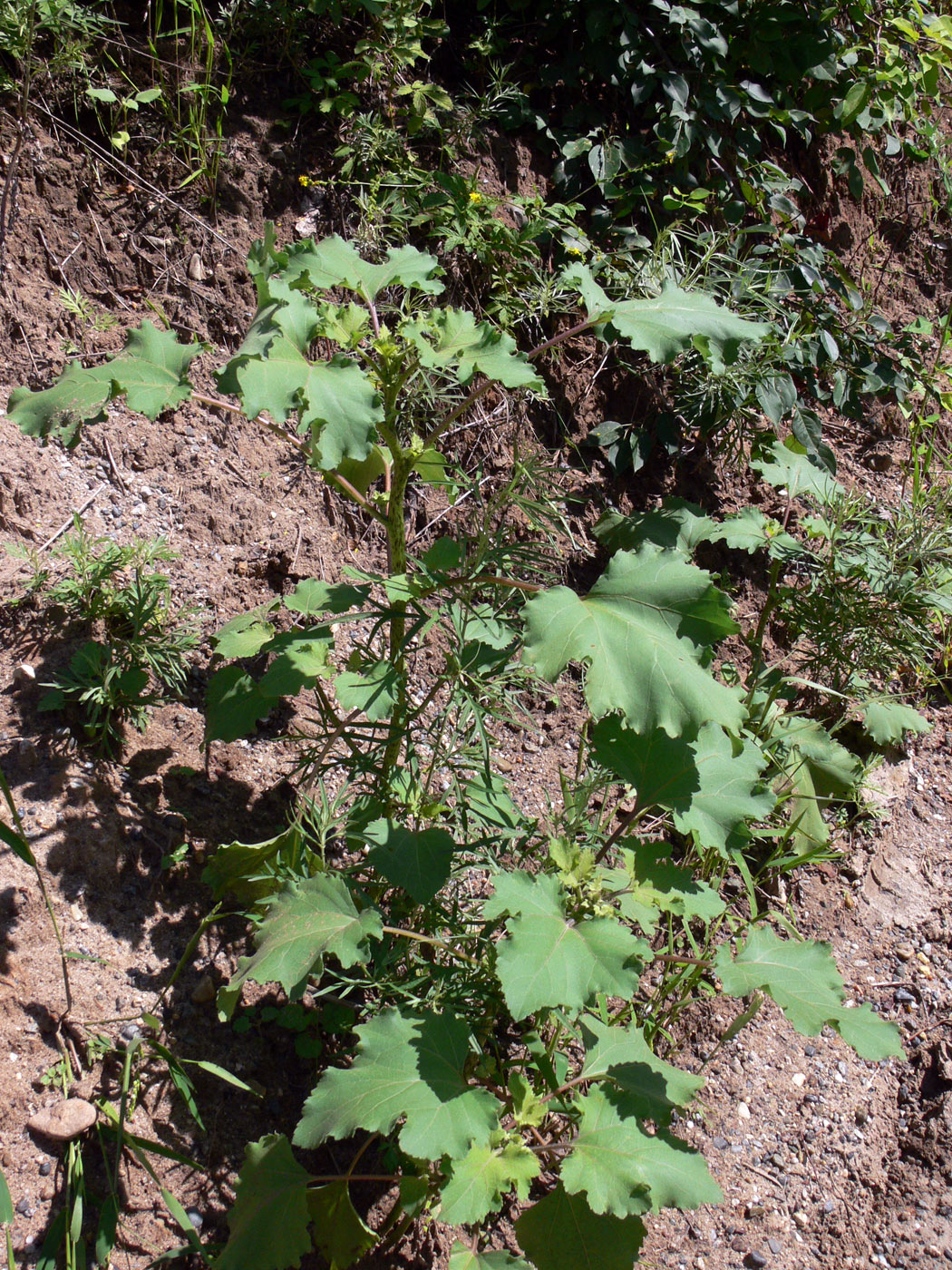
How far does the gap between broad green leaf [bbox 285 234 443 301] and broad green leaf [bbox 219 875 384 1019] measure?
119 cm

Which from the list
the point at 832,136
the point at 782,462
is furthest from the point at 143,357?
the point at 832,136

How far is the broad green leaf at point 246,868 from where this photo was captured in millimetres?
2025

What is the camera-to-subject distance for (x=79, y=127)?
2770mm

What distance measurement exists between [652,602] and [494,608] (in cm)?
55

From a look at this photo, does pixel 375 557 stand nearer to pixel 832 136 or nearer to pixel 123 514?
pixel 123 514

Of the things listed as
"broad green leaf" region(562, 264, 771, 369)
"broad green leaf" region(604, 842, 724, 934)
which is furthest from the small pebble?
"broad green leaf" region(562, 264, 771, 369)

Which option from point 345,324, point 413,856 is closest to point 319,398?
point 345,324

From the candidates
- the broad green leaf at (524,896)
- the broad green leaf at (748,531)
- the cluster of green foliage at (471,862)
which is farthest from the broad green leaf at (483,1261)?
the broad green leaf at (748,531)

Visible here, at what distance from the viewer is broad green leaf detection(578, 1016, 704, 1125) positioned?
1.67 meters

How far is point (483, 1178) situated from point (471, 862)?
0.66 meters

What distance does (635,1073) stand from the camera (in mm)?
1715

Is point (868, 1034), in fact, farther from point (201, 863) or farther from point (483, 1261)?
point (201, 863)

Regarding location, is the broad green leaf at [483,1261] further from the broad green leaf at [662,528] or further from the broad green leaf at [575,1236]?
the broad green leaf at [662,528]

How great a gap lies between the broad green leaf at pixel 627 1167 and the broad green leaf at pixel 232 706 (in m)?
1.00
